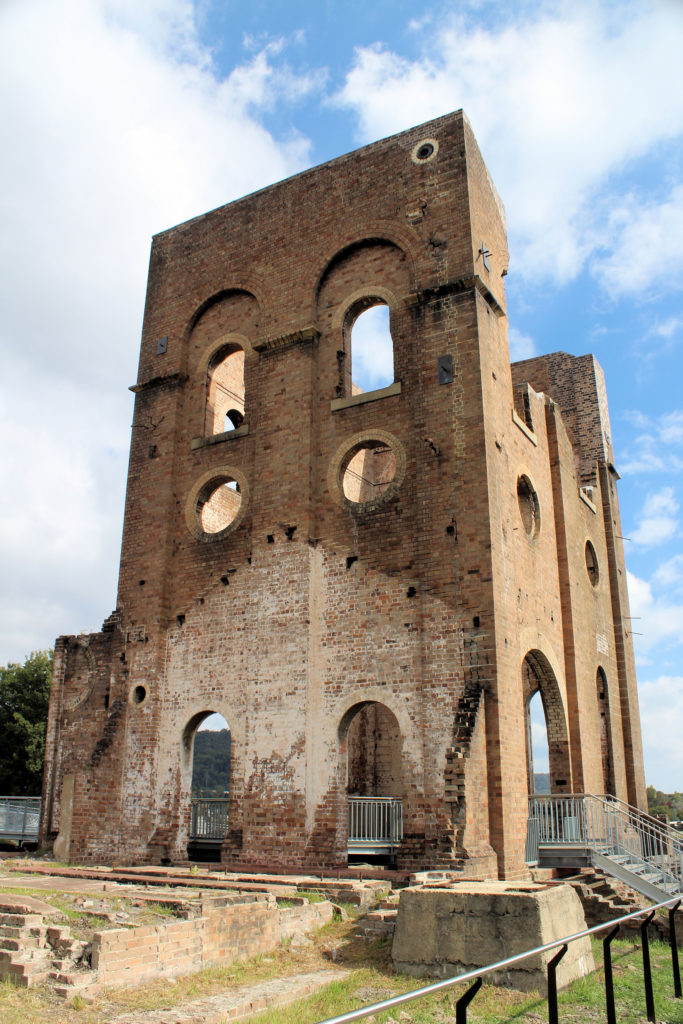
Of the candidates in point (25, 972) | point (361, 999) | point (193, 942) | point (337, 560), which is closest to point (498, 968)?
point (361, 999)

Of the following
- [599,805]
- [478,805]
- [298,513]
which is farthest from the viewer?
[298,513]

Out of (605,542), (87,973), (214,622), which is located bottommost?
(87,973)

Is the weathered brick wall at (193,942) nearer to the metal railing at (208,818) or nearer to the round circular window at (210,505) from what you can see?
the metal railing at (208,818)

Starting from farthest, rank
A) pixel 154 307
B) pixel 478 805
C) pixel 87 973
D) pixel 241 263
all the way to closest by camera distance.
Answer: pixel 154 307 < pixel 241 263 < pixel 478 805 < pixel 87 973

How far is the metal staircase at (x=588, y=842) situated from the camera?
12.8m

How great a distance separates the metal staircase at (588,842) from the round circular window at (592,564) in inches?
283

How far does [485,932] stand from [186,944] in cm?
266

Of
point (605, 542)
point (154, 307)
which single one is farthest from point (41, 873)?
point (605, 542)

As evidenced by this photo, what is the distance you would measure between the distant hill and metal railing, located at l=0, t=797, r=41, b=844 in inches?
2029

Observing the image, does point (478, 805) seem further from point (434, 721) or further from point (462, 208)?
point (462, 208)

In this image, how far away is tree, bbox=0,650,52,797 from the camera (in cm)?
3016

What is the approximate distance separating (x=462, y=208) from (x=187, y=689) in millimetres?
10053

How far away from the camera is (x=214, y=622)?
50.5 ft

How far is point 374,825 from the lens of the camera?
559 inches
